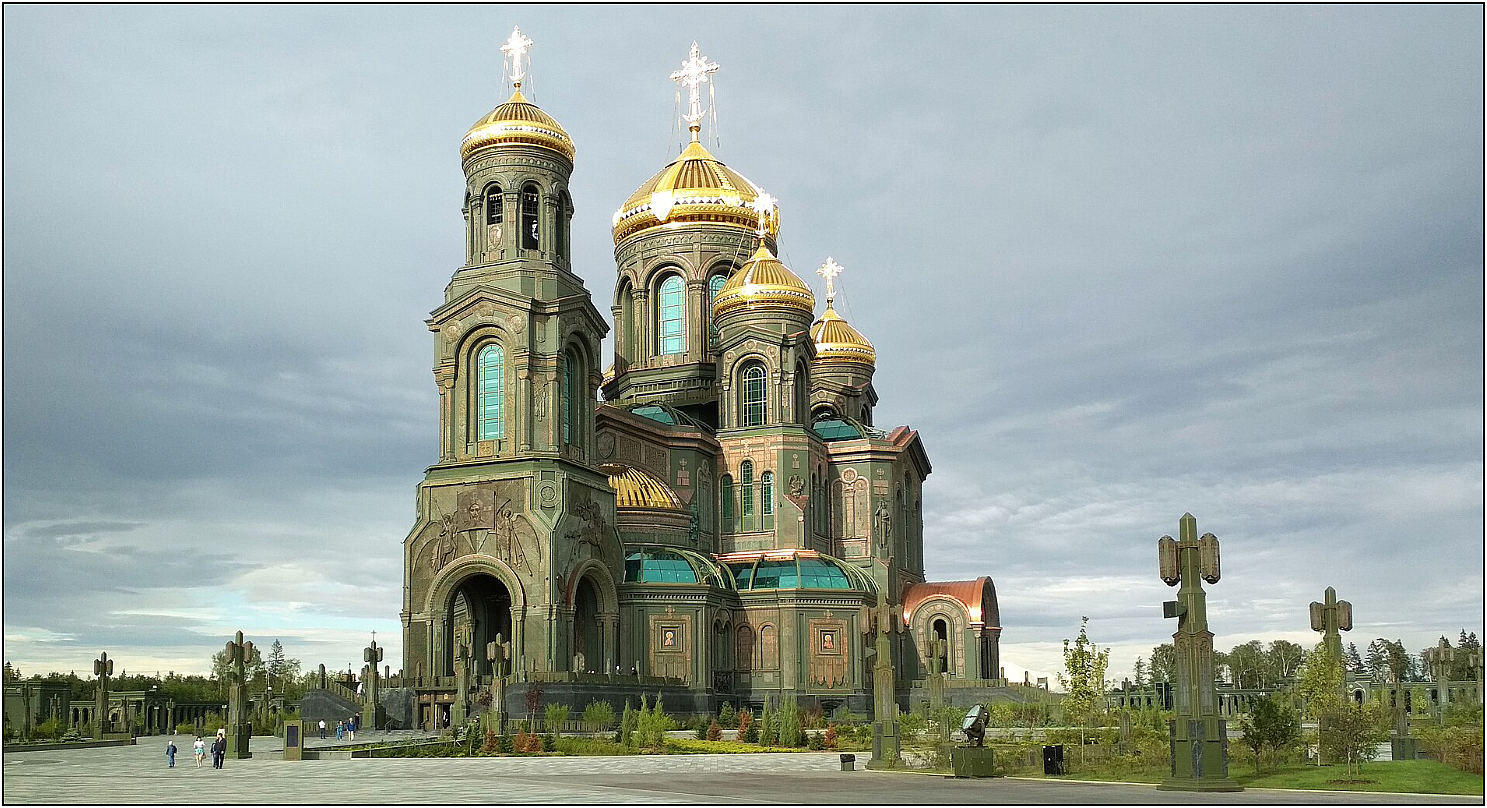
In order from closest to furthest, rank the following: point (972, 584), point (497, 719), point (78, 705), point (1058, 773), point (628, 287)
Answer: point (1058, 773) < point (497, 719) < point (78, 705) < point (972, 584) < point (628, 287)

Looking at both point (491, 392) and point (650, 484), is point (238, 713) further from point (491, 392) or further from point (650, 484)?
point (650, 484)

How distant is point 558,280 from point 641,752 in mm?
23994

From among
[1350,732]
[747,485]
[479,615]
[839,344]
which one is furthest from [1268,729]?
[839,344]

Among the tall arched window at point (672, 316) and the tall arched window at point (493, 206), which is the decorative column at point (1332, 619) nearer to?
the tall arched window at point (493, 206)

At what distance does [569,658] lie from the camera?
171 ft

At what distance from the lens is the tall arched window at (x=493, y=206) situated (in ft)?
188

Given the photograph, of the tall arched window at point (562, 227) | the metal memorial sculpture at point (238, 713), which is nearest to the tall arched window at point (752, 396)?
the tall arched window at point (562, 227)

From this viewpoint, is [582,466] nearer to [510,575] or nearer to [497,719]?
[510,575]

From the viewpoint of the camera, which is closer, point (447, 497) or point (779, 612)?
point (447, 497)

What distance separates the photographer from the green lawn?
22547 mm

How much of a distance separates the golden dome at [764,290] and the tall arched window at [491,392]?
554 inches

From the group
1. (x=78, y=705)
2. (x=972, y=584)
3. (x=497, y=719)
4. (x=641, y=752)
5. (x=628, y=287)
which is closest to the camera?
(x=641, y=752)

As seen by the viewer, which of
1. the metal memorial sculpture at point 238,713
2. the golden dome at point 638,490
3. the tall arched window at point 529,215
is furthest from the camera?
the golden dome at point 638,490

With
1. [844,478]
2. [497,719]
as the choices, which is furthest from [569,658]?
[844,478]
